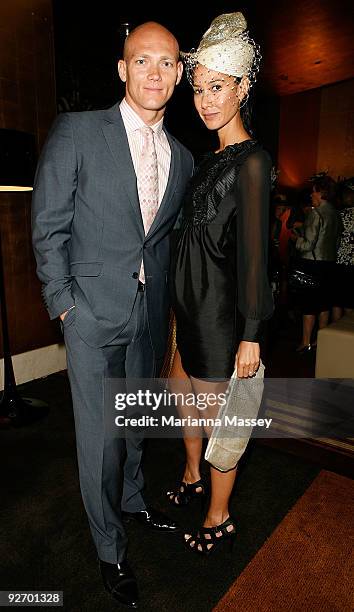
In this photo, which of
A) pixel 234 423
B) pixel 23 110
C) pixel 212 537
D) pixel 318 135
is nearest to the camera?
pixel 234 423

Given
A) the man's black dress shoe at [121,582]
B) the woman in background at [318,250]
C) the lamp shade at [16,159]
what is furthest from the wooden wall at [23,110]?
the woman in background at [318,250]

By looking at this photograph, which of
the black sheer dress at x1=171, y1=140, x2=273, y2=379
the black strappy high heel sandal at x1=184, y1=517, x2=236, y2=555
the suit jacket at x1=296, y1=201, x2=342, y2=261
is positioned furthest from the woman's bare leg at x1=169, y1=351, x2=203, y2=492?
the suit jacket at x1=296, y1=201, x2=342, y2=261

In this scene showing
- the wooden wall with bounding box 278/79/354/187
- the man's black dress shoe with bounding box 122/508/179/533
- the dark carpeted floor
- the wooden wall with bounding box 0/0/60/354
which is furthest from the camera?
the wooden wall with bounding box 278/79/354/187

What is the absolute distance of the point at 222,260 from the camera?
178 centimetres

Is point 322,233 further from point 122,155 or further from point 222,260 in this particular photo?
point 122,155

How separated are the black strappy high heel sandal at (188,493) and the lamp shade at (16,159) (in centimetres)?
204

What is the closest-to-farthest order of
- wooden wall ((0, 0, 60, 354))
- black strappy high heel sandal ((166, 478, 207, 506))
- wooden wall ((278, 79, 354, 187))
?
black strappy high heel sandal ((166, 478, 207, 506)), wooden wall ((0, 0, 60, 354)), wooden wall ((278, 79, 354, 187))

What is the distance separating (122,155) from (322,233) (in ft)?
13.7

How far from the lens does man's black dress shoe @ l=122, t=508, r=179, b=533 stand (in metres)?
2.14

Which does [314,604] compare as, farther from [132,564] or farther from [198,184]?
[198,184]

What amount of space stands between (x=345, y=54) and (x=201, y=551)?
7016 mm

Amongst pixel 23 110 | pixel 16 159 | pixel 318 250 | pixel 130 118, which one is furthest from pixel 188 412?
pixel 318 250

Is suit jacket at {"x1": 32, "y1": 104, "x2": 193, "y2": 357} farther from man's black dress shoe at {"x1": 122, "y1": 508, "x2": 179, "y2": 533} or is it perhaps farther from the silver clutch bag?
man's black dress shoe at {"x1": 122, "y1": 508, "x2": 179, "y2": 533}

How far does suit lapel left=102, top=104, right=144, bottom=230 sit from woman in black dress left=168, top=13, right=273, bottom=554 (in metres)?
0.29
